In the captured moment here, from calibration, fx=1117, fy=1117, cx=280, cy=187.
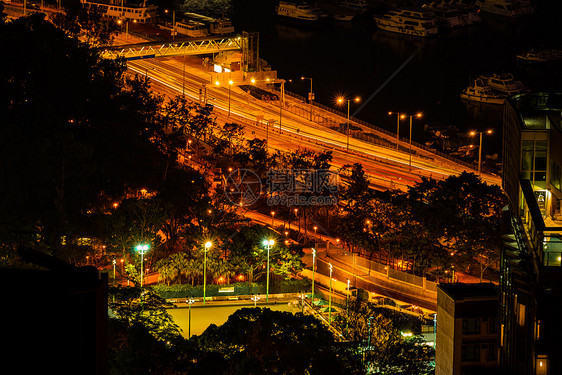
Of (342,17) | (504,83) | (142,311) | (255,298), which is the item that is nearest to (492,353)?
(142,311)

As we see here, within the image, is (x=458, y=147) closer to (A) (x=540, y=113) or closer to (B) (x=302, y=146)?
(B) (x=302, y=146)

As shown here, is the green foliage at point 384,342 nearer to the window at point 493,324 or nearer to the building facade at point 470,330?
the building facade at point 470,330

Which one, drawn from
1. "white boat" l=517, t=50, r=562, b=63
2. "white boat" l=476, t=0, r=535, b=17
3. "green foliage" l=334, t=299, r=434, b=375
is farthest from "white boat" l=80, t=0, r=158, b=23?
"green foliage" l=334, t=299, r=434, b=375

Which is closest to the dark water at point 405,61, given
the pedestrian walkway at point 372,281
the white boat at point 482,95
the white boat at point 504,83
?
the white boat at point 482,95

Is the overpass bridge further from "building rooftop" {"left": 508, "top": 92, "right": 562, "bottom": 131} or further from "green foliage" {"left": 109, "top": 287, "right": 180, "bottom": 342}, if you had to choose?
"building rooftop" {"left": 508, "top": 92, "right": 562, "bottom": 131}

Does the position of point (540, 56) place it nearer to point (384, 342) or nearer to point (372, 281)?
point (372, 281)
